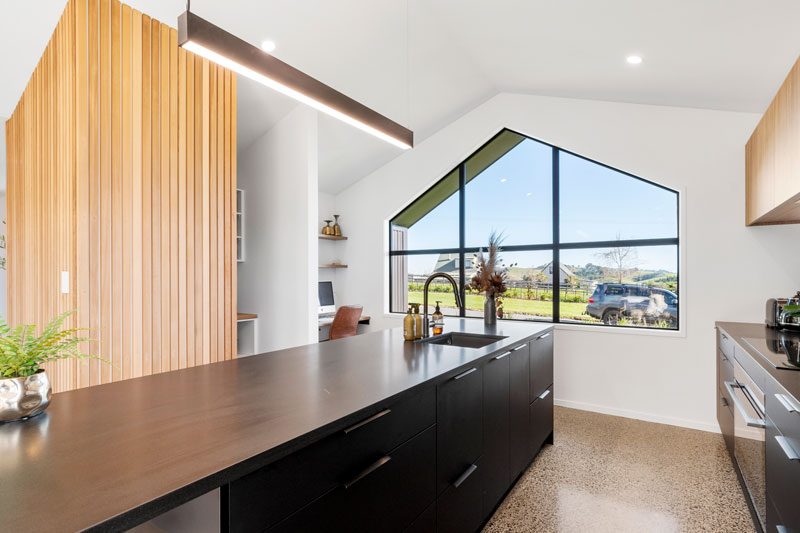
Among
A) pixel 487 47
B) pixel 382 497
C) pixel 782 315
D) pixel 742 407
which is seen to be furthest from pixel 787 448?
pixel 487 47

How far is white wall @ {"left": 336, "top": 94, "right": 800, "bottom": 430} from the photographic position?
10.8ft

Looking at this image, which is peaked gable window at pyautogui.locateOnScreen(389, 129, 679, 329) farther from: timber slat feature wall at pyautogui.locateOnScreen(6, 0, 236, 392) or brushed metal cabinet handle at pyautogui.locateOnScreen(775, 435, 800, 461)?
timber slat feature wall at pyautogui.locateOnScreen(6, 0, 236, 392)

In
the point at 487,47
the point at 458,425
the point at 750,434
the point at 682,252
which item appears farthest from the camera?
the point at 682,252

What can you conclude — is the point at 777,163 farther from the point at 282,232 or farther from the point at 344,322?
the point at 344,322

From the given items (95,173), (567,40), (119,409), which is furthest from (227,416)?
(567,40)

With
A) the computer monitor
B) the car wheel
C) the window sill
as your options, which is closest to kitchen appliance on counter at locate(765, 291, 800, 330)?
the window sill

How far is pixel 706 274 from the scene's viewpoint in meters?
3.45

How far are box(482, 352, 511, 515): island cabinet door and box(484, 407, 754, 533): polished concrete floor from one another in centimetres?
19

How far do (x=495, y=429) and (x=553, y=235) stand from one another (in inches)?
104

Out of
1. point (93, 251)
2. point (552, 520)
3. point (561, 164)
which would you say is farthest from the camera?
point (561, 164)

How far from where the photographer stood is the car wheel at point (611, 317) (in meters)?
3.96

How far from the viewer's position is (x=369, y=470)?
4.02ft

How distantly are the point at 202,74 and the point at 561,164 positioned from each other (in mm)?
3281

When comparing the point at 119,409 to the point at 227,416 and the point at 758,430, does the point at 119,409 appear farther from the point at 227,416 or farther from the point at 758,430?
the point at 758,430
